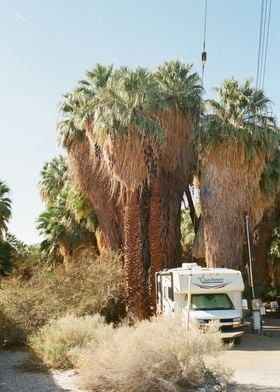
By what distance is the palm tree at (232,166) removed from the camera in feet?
78.1

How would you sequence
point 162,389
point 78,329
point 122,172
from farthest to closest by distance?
point 122,172 < point 78,329 < point 162,389

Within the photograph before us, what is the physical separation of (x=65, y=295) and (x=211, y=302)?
6119mm

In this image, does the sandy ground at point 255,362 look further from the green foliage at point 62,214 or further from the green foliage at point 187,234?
the green foliage at point 187,234

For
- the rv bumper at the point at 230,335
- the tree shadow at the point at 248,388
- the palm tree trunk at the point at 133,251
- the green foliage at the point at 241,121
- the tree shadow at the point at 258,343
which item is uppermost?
the green foliage at the point at 241,121

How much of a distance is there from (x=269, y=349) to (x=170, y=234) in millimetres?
8593

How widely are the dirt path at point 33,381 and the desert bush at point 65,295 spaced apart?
4.94m

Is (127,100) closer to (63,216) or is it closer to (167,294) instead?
(167,294)

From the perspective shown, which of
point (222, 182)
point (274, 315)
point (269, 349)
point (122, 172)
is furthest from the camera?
point (274, 315)

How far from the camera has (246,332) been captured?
2227cm

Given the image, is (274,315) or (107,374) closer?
(107,374)

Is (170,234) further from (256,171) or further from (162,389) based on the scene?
(162,389)

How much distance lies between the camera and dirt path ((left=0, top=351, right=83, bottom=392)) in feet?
36.3

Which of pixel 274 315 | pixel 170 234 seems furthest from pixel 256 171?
pixel 274 315

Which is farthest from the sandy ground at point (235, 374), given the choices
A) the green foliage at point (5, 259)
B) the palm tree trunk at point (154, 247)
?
the green foliage at point (5, 259)
